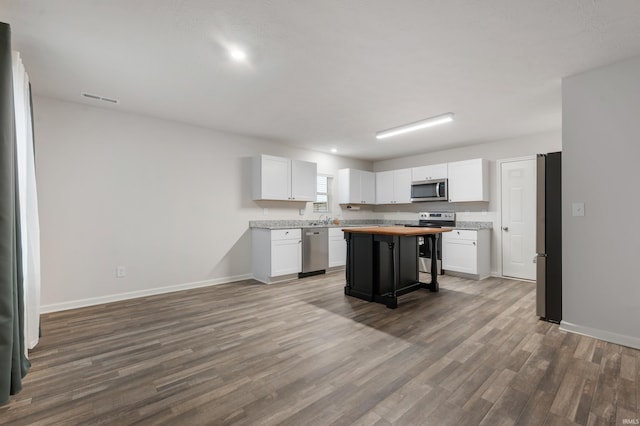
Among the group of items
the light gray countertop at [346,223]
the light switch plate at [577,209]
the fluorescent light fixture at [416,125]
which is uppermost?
the fluorescent light fixture at [416,125]

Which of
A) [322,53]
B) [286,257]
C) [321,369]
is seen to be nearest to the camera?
[321,369]

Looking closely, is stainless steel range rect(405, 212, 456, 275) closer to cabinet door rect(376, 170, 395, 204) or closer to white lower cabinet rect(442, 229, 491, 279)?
white lower cabinet rect(442, 229, 491, 279)

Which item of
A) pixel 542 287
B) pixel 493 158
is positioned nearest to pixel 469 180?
pixel 493 158

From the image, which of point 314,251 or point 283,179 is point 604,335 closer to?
point 314,251

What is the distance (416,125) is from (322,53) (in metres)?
2.30

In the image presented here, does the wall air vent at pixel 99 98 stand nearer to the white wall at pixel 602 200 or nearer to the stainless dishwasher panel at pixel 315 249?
the stainless dishwasher panel at pixel 315 249

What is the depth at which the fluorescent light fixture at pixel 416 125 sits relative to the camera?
401 centimetres

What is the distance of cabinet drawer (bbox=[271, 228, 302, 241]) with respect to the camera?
4.78 meters

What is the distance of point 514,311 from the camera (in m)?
3.40

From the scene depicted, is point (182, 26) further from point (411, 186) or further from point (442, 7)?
point (411, 186)

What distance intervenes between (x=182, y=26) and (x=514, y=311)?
4.31 metres

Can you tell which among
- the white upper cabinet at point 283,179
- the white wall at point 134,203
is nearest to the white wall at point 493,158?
the white upper cabinet at point 283,179

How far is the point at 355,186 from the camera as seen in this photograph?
6.59 m

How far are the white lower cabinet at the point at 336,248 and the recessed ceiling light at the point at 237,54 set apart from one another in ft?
11.9
